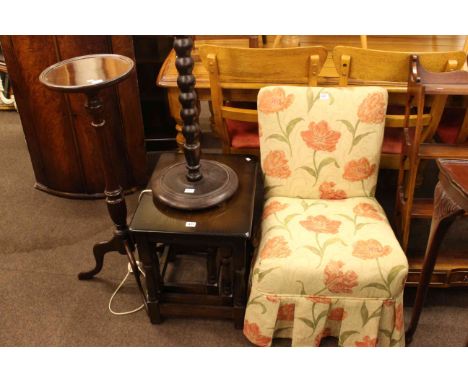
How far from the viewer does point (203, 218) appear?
1467 millimetres

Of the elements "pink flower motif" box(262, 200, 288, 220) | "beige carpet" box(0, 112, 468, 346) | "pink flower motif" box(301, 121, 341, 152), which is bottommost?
"beige carpet" box(0, 112, 468, 346)

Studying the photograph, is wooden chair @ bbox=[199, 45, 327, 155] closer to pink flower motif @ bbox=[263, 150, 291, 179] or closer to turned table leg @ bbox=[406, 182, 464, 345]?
pink flower motif @ bbox=[263, 150, 291, 179]

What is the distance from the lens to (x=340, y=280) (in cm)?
142

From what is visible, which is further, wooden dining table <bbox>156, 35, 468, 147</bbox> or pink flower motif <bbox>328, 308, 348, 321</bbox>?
wooden dining table <bbox>156, 35, 468, 147</bbox>

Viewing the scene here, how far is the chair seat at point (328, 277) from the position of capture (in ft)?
4.66

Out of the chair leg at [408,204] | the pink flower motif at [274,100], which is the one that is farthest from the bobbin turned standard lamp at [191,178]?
the chair leg at [408,204]

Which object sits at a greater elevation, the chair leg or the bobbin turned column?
the bobbin turned column

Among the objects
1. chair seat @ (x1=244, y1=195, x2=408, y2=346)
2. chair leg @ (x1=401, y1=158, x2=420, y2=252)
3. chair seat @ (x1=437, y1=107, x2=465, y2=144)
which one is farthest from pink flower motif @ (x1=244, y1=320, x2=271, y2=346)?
chair seat @ (x1=437, y1=107, x2=465, y2=144)

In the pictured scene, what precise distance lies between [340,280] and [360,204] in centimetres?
33

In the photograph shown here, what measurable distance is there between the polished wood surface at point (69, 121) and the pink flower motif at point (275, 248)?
77cm

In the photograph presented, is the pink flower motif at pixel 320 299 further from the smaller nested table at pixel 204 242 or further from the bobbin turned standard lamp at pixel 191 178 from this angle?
the bobbin turned standard lamp at pixel 191 178

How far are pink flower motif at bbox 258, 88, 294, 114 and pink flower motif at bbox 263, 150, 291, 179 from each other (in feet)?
0.49

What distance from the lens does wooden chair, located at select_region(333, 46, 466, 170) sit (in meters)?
1.62
